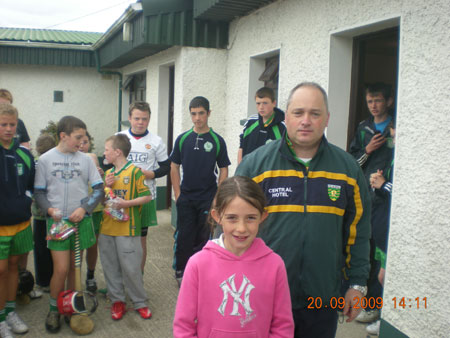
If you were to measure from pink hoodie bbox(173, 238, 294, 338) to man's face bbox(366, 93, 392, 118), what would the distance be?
2.26m

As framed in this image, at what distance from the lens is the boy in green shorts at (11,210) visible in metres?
3.29

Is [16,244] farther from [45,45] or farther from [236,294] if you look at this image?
[45,45]

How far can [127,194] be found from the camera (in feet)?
12.6

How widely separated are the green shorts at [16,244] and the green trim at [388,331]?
288 centimetres

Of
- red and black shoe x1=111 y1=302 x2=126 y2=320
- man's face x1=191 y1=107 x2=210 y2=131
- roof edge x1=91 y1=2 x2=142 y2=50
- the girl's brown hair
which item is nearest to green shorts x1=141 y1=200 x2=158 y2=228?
red and black shoe x1=111 y1=302 x2=126 y2=320

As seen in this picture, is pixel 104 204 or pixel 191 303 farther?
pixel 104 204

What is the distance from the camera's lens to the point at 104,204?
384cm

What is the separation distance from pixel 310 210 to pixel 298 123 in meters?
0.41

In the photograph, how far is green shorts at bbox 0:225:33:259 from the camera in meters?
3.30

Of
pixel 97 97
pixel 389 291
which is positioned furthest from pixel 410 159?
pixel 97 97

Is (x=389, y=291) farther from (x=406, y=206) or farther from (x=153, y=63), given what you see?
(x=153, y=63)

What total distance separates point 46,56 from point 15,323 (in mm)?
9729

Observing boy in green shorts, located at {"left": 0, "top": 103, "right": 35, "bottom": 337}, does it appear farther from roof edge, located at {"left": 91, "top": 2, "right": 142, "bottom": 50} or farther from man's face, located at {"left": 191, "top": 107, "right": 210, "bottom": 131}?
roof edge, located at {"left": 91, "top": 2, "right": 142, "bottom": 50}
